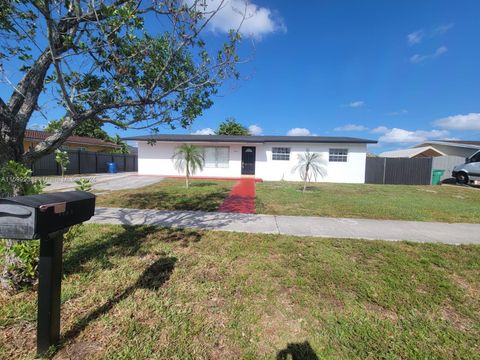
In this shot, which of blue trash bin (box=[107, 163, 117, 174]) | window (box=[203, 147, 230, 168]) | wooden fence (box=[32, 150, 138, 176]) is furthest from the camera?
blue trash bin (box=[107, 163, 117, 174])

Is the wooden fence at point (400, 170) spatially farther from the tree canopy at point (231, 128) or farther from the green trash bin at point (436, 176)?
the tree canopy at point (231, 128)

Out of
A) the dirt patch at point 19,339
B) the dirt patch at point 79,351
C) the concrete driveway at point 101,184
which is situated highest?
the concrete driveway at point 101,184

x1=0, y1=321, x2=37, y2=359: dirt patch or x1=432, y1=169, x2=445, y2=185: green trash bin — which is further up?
x1=432, y1=169, x2=445, y2=185: green trash bin

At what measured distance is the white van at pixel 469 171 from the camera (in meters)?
14.7

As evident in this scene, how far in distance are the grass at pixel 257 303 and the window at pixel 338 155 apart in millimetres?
13252

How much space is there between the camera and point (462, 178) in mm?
15773

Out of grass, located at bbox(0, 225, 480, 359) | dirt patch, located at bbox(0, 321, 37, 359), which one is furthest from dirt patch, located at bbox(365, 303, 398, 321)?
dirt patch, located at bbox(0, 321, 37, 359)

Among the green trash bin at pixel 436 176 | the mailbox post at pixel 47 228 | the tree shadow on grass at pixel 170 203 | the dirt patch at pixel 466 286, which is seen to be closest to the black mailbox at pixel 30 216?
the mailbox post at pixel 47 228

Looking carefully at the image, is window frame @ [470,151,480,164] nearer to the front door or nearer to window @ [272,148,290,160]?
window @ [272,148,290,160]

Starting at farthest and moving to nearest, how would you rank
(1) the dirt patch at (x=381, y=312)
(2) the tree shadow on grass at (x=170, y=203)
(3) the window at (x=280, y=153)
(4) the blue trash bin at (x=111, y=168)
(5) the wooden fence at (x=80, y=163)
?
(4) the blue trash bin at (x=111, y=168) → (3) the window at (x=280, y=153) → (5) the wooden fence at (x=80, y=163) → (2) the tree shadow on grass at (x=170, y=203) → (1) the dirt patch at (x=381, y=312)

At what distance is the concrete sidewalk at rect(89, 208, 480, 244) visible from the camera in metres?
4.80

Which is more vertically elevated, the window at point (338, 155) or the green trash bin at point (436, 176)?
the window at point (338, 155)

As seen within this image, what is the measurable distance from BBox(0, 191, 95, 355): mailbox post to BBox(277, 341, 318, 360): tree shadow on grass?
1815 mm

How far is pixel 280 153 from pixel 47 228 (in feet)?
53.8
